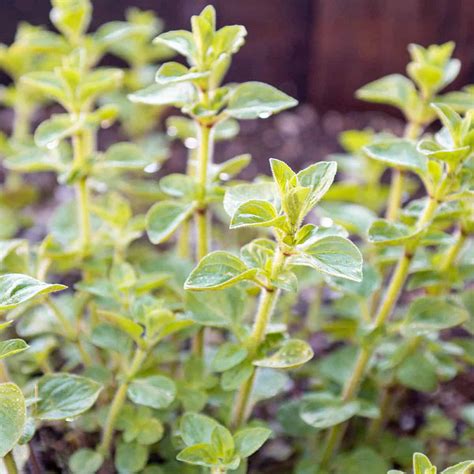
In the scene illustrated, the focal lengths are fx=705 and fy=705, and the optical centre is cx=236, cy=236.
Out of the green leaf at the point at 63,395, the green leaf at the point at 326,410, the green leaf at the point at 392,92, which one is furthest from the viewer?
the green leaf at the point at 392,92

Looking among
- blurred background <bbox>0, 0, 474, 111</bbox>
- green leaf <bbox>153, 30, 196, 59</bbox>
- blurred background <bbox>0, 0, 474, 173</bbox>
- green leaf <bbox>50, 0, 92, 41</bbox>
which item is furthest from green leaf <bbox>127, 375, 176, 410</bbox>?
blurred background <bbox>0, 0, 474, 111</bbox>

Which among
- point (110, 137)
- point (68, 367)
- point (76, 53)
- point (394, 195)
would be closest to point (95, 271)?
point (68, 367)

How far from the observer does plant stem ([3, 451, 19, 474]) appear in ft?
2.17

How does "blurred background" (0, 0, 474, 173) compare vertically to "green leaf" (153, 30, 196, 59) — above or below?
below

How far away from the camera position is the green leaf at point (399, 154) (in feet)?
2.43

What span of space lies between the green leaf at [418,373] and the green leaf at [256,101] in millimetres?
363

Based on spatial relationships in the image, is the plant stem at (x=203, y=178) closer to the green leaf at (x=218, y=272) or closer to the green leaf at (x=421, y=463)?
the green leaf at (x=218, y=272)

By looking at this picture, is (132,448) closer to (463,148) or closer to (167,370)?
(167,370)

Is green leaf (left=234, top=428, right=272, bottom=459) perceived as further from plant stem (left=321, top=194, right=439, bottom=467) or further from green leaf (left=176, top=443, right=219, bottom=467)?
plant stem (left=321, top=194, right=439, bottom=467)

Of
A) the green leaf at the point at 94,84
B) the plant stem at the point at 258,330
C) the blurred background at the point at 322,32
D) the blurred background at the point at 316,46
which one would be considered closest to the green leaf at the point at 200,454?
the plant stem at the point at 258,330

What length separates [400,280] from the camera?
793 millimetres

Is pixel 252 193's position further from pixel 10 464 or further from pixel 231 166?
pixel 10 464

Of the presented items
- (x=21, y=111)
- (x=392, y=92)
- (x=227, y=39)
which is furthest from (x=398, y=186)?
(x=21, y=111)

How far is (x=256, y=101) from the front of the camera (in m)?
0.74
